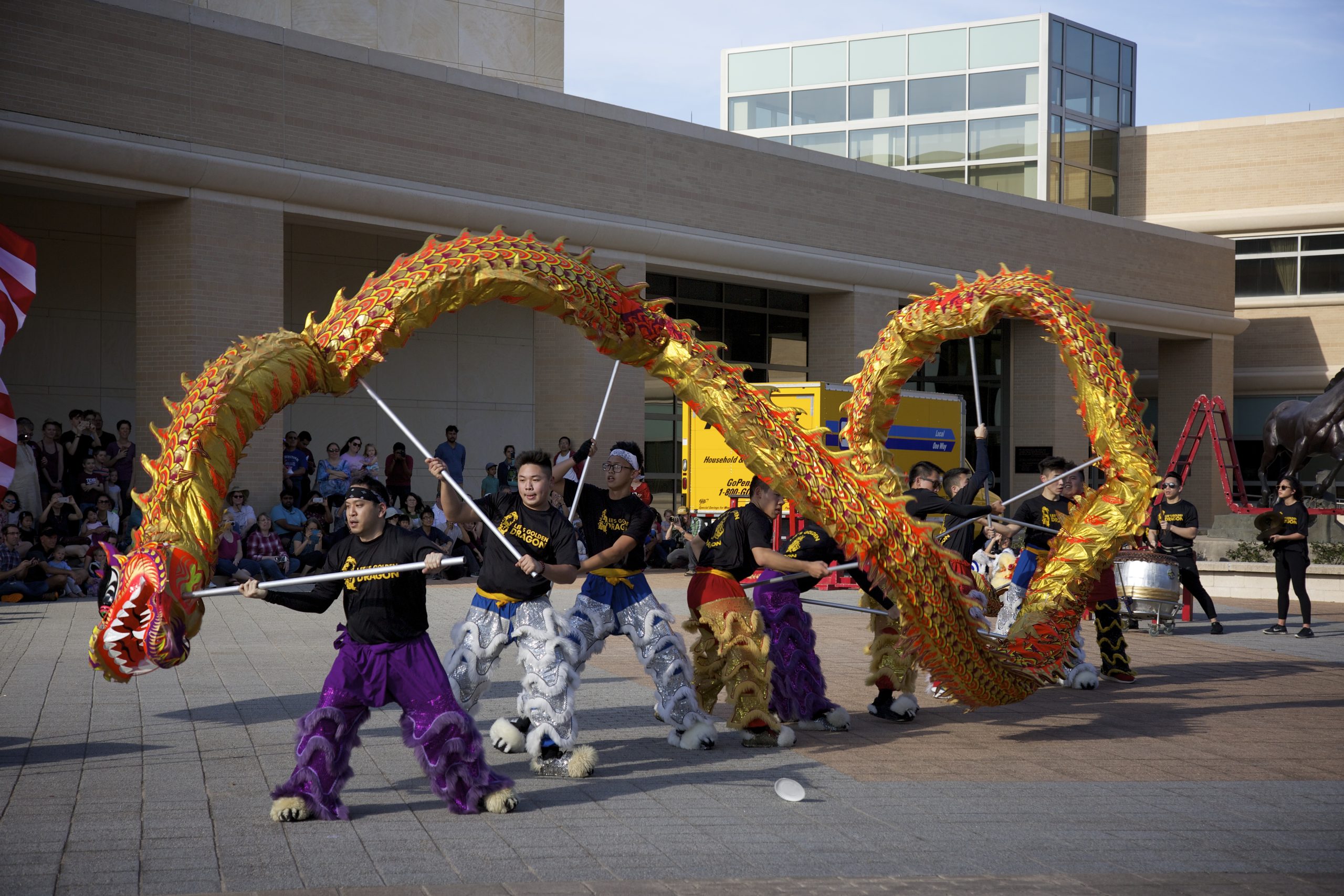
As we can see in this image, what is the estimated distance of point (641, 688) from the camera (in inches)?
385

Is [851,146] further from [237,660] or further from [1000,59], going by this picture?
[237,660]

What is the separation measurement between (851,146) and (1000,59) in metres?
5.38

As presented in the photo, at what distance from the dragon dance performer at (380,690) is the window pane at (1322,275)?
33850 millimetres

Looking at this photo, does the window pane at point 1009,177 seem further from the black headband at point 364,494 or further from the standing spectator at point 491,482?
the black headband at point 364,494

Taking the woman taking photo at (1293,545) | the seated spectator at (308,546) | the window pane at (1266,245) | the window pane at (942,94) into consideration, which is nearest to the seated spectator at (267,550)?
the seated spectator at (308,546)

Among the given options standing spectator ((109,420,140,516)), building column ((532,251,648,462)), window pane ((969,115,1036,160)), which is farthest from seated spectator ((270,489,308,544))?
window pane ((969,115,1036,160))

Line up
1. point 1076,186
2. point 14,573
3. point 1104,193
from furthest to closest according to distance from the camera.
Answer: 1. point 1076,186
2. point 1104,193
3. point 14,573

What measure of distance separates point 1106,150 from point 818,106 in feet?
32.4

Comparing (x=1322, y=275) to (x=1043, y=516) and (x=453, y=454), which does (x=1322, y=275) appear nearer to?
(x=453, y=454)

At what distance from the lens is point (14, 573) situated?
1450cm

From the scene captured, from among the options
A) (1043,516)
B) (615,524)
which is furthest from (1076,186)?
(615,524)

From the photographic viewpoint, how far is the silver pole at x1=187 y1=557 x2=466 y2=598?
5.59m

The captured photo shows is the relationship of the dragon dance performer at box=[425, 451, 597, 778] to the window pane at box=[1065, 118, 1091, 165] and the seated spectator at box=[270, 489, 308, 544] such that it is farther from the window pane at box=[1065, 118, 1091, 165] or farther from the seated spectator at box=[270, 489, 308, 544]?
the window pane at box=[1065, 118, 1091, 165]

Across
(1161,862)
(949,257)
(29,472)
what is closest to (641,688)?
(1161,862)
